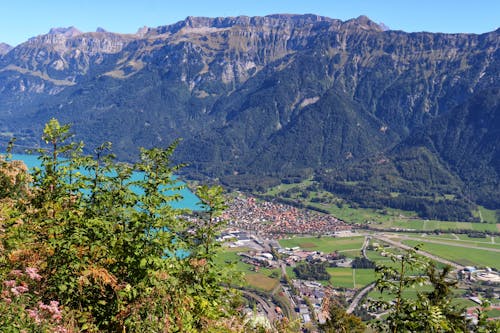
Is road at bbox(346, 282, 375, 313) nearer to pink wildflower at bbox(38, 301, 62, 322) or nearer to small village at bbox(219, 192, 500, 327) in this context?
small village at bbox(219, 192, 500, 327)

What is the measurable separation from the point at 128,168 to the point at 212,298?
3987mm

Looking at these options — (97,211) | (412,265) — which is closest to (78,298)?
(97,211)

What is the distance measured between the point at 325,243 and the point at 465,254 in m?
43.9

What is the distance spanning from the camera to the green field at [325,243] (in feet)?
476

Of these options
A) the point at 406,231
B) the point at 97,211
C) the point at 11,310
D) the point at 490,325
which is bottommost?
the point at 406,231

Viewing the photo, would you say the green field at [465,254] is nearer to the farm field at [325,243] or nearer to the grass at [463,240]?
the grass at [463,240]

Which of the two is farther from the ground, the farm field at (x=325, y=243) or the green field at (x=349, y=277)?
the green field at (x=349, y=277)

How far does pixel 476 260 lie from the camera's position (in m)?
133

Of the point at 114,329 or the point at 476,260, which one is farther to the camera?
the point at 476,260

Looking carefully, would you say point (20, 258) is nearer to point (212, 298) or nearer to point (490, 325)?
point (212, 298)

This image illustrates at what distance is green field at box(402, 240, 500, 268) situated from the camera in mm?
130400

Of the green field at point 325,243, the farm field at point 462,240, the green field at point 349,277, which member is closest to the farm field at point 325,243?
the green field at point 325,243

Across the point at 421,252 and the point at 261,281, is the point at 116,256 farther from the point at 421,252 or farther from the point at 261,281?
the point at 421,252

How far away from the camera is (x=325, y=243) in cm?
15162
